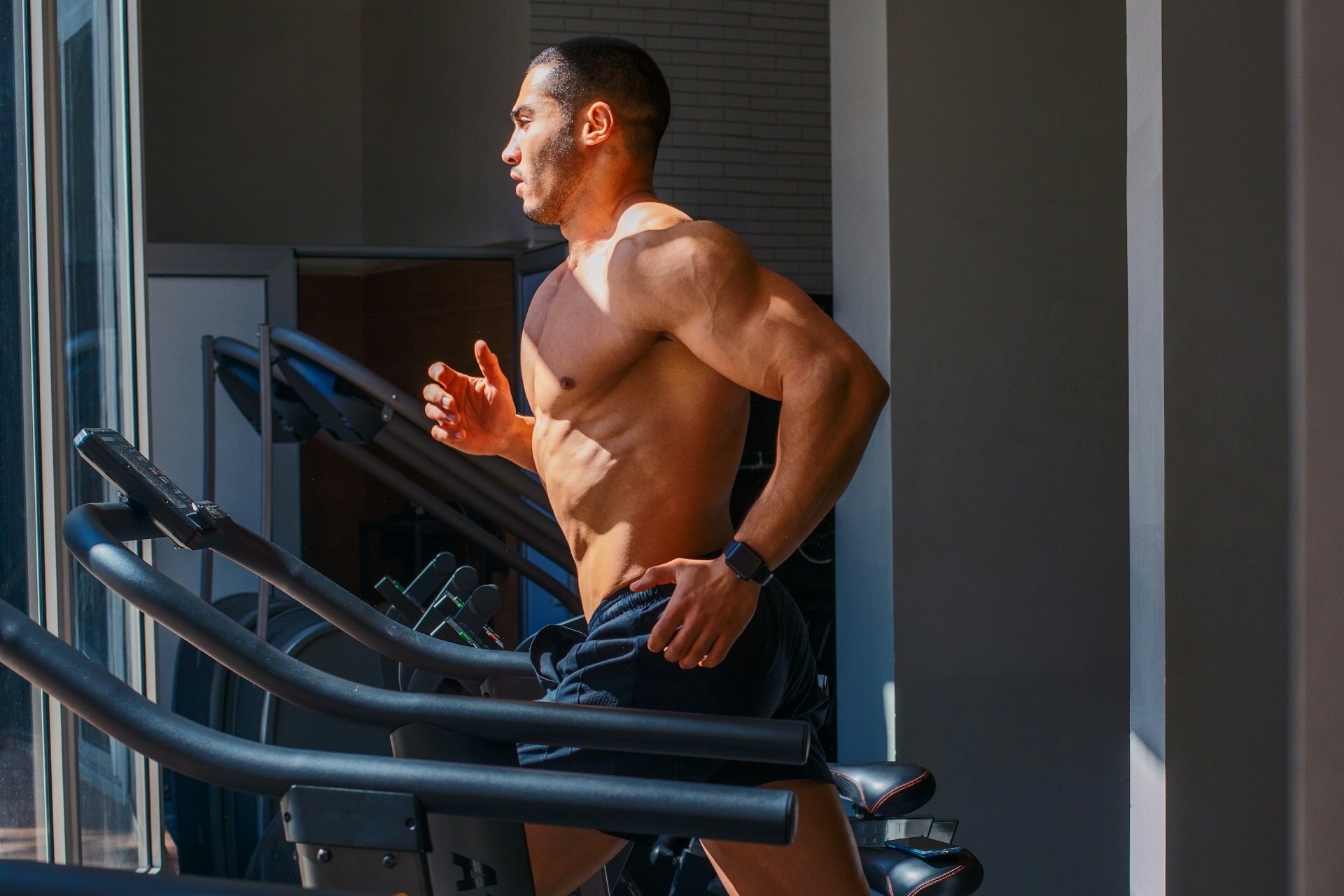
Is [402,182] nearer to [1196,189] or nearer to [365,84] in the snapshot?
[365,84]

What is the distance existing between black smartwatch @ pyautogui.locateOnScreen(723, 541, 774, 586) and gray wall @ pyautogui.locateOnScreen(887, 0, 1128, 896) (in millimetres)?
2060

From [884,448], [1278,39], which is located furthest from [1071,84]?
[1278,39]

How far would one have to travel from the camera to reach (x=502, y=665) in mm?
1835

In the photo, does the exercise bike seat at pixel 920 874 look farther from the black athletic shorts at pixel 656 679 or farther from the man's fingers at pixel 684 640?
the man's fingers at pixel 684 640

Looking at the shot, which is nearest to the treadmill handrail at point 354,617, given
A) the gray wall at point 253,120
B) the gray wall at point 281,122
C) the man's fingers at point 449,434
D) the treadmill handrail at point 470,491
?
the man's fingers at point 449,434

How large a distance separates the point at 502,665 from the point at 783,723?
2.06 ft

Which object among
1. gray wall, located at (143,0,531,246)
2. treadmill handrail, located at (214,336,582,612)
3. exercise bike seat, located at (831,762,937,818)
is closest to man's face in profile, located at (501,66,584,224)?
exercise bike seat, located at (831,762,937,818)

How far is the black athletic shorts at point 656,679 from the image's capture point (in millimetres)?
1794

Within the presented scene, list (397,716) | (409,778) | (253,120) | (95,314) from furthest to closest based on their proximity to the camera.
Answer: (253,120)
(95,314)
(397,716)
(409,778)

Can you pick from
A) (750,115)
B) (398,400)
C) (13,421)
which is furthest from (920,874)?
(750,115)

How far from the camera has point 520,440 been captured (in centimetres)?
227

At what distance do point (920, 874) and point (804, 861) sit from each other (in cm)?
52

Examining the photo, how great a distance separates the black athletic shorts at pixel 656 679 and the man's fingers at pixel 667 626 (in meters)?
0.15

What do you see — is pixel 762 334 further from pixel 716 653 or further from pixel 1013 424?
pixel 1013 424
